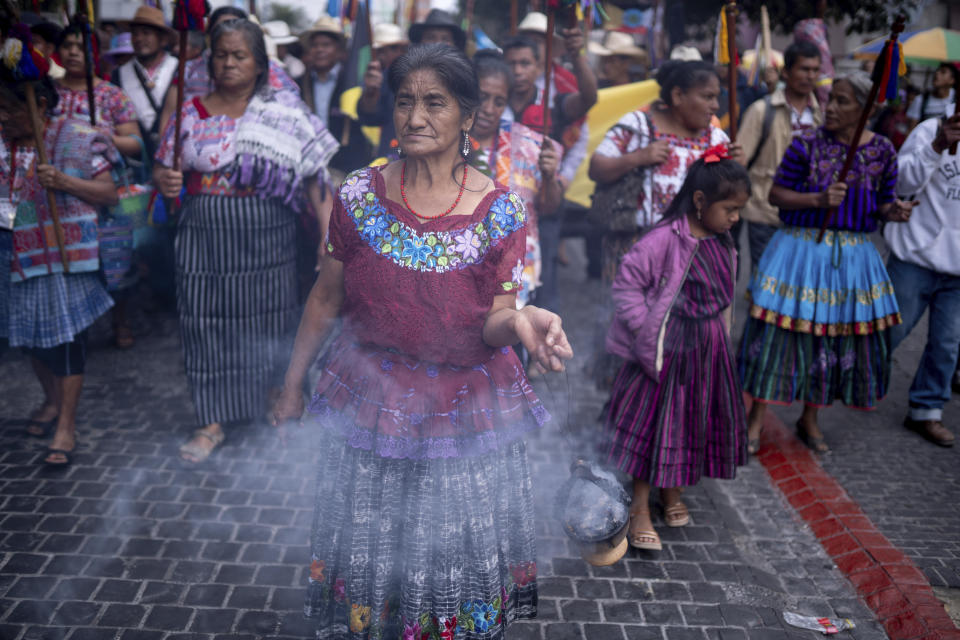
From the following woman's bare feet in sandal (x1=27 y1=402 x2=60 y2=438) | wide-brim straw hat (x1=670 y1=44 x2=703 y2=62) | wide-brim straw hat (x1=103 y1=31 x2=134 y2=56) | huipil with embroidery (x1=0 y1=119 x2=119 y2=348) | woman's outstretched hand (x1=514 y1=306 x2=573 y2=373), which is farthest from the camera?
wide-brim straw hat (x1=103 y1=31 x2=134 y2=56)

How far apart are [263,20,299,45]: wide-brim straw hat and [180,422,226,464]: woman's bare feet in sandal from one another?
15.7ft

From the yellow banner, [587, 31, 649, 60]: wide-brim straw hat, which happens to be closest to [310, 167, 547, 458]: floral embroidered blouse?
the yellow banner

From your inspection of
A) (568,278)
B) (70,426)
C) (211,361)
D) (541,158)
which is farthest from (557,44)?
(70,426)

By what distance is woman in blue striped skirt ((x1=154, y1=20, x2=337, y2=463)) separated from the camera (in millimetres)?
4422

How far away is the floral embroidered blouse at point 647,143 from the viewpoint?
4.90 m

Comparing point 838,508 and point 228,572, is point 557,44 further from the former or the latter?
point 228,572

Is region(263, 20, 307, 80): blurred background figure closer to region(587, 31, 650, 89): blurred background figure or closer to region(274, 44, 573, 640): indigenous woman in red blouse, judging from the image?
region(587, 31, 650, 89): blurred background figure

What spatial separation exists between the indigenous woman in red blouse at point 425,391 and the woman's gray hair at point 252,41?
215 centimetres

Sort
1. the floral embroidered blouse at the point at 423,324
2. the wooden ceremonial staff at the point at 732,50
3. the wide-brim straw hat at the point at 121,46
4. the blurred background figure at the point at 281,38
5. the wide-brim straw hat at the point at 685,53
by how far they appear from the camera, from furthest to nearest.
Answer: the blurred background figure at the point at 281,38 < the wide-brim straw hat at the point at 121,46 < the wide-brim straw hat at the point at 685,53 < the wooden ceremonial staff at the point at 732,50 < the floral embroidered blouse at the point at 423,324

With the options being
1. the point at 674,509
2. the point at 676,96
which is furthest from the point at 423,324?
the point at 676,96

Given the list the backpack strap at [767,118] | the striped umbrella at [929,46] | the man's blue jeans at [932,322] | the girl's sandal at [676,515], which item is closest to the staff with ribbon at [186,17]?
the girl's sandal at [676,515]

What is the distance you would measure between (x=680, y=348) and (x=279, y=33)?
6.29 meters

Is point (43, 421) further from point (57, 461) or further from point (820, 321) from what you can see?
point (820, 321)

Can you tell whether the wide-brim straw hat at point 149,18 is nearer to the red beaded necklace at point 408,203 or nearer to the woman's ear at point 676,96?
the woman's ear at point 676,96
